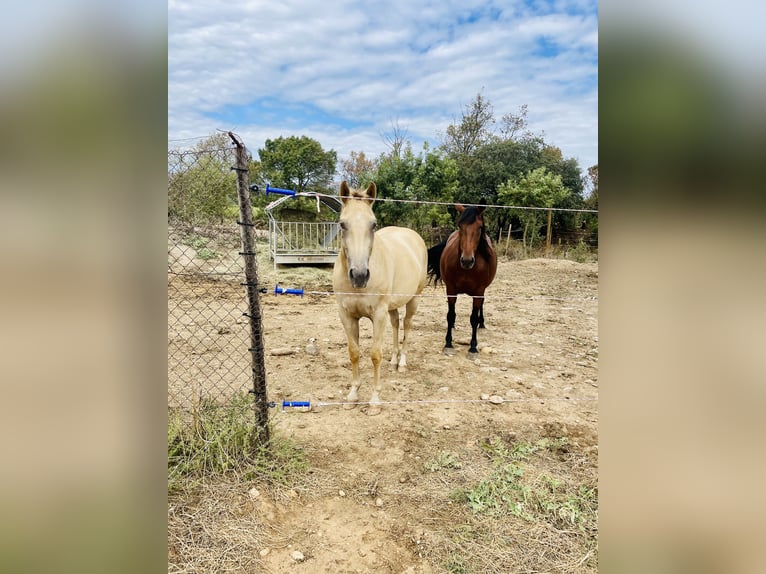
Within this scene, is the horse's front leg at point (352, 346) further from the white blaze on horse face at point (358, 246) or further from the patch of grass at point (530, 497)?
the patch of grass at point (530, 497)

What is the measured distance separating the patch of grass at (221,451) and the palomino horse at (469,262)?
9.52 ft

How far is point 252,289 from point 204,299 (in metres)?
5.64

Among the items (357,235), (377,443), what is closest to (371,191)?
(357,235)

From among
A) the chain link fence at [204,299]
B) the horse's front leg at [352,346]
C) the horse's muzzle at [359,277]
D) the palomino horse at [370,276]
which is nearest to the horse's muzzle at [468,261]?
the palomino horse at [370,276]

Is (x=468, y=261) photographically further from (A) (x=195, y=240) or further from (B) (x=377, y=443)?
(A) (x=195, y=240)

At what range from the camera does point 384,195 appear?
13.3 metres

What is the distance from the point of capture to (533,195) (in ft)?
46.9

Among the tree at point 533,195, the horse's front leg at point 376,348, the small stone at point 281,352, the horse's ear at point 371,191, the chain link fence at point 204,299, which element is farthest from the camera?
the tree at point 533,195

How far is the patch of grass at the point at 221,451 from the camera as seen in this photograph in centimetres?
232
